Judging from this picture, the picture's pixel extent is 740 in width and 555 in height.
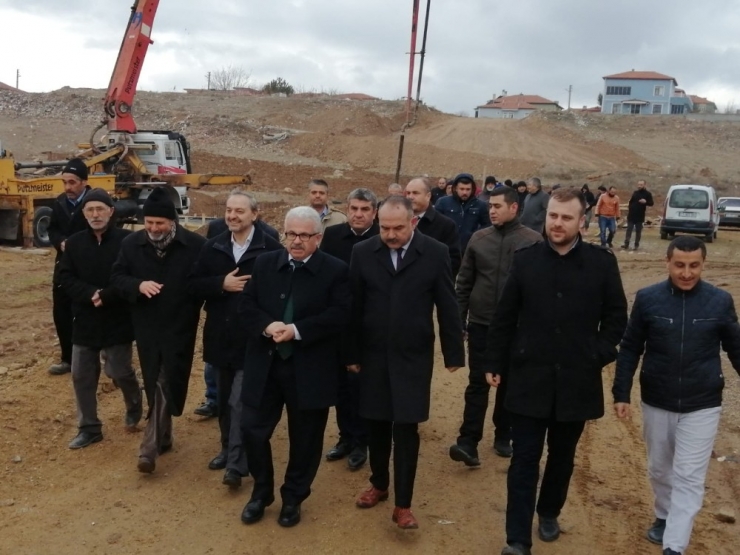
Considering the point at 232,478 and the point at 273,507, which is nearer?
the point at 273,507

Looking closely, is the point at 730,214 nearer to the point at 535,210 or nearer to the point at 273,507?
the point at 535,210

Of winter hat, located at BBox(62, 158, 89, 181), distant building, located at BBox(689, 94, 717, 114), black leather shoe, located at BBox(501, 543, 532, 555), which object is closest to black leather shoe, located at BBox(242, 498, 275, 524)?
black leather shoe, located at BBox(501, 543, 532, 555)

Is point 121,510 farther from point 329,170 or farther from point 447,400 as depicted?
point 329,170

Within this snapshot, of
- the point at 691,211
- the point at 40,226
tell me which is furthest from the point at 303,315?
the point at 691,211

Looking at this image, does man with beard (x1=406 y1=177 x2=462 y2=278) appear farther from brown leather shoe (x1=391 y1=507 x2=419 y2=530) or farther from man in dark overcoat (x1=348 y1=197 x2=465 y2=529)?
brown leather shoe (x1=391 y1=507 x2=419 y2=530)

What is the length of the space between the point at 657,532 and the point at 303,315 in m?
2.50

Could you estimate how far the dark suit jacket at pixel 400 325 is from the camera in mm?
4770

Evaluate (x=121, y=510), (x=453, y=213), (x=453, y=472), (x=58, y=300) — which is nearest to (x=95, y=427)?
(x=121, y=510)

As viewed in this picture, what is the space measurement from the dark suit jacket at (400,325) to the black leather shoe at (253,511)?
0.87 m

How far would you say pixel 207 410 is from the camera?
22.7 ft

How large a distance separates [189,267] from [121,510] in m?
1.66

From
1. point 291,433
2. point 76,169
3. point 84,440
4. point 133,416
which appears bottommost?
point 84,440

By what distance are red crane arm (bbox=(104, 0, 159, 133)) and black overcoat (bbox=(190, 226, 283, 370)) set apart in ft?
57.6

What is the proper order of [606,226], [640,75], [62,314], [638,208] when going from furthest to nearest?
[640,75], [638,208], [606,226], [62,314]
